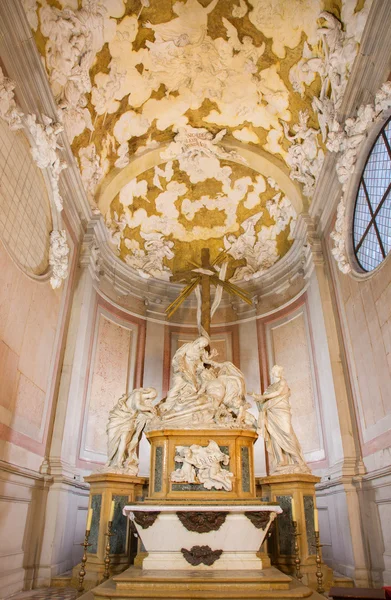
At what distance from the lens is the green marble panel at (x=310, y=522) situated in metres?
6.34

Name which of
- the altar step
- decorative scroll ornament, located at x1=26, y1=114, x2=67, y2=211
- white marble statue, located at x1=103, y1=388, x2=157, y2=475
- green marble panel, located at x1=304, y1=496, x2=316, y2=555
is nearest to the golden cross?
white marble statue, located at x1=103, y1=388, x2=157, y2=475

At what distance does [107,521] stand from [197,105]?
907 cm

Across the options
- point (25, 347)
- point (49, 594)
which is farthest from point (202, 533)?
point (25, 347)

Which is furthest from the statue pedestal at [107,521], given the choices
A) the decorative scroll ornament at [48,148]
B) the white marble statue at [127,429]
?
the decorative scroll ornament at [48,148]

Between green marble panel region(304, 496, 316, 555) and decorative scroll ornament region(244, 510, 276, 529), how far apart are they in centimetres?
106

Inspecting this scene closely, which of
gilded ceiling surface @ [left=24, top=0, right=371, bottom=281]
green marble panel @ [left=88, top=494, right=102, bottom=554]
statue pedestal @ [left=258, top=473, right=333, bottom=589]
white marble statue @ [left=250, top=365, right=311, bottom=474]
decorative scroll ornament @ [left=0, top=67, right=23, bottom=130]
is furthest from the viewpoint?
gilded ceiling surface @ [left=24, top=0, right=371, bottom=281]

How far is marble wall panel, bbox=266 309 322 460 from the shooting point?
31.0 ft

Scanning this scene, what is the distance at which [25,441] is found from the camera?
672cm

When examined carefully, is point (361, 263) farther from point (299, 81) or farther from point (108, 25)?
point (108, 25)

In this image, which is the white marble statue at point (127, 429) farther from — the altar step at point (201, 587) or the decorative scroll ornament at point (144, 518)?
the altar step at point (201, 587)

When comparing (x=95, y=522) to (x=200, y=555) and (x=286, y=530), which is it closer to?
(x=200, y=555)

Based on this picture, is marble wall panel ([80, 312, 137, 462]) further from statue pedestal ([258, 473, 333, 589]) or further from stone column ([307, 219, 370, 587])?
stone column ([307, 219, 370, 587])

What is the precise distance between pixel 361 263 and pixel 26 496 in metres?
6.37

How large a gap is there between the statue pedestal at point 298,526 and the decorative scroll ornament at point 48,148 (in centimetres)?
583
